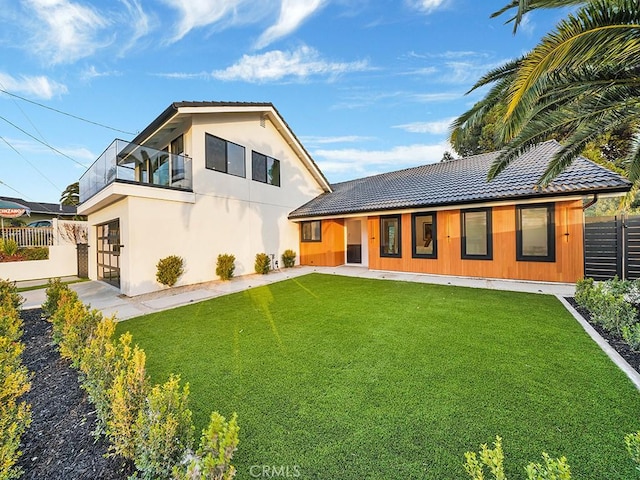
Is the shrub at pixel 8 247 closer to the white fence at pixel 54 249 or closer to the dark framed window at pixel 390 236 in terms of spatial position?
the white fence at pixel 54 249

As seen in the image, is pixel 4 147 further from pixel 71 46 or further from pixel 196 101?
pixel 196 101

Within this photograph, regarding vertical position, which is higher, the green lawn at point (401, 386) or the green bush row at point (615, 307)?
the green bush row at point (615, 307)

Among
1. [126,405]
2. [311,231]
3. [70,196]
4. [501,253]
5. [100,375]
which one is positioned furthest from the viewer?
[70,196]

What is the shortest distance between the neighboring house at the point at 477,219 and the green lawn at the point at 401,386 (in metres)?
3.53

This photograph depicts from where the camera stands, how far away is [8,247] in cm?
1195

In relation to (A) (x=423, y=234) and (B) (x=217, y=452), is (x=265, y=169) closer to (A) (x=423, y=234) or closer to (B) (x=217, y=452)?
(A) (x=423, y=234)

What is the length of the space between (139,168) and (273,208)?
5.91 m

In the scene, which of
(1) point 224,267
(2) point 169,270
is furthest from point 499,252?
(2) point 169,270

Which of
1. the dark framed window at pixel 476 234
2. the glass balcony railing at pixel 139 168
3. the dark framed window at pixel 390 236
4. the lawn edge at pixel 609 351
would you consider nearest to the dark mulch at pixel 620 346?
the lawn edge at pixel 609 351

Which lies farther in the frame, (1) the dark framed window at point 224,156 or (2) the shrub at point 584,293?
(1) the dark framed window at point 224,156

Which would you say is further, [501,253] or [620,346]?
[501,253]

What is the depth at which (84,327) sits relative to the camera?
3867mm

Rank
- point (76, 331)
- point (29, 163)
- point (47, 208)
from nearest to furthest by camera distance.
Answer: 1. point (76, 331)
2. point (29, 163)
3. point (47, 208)

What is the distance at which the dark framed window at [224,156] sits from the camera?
10586 mm
